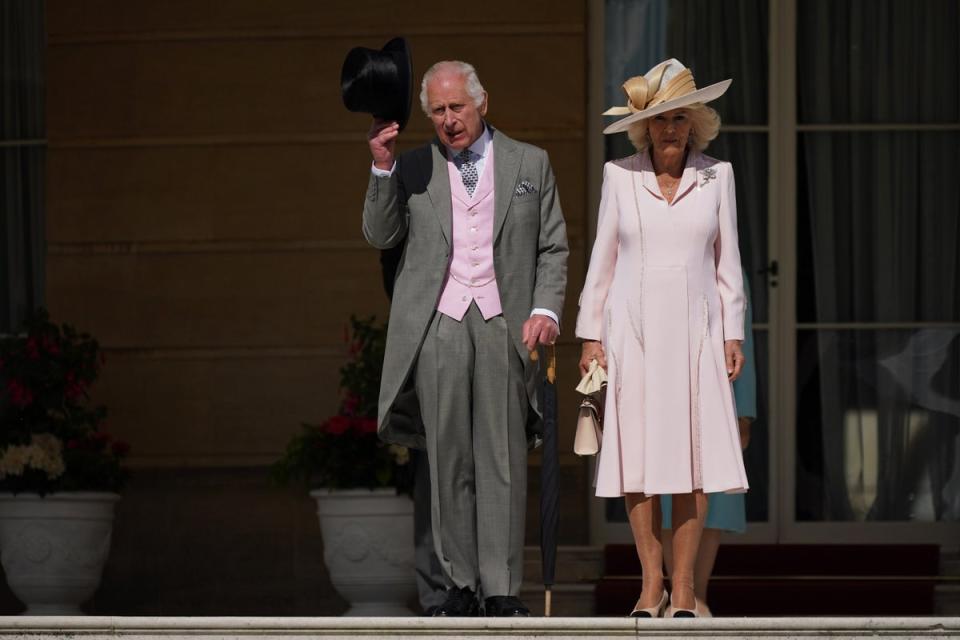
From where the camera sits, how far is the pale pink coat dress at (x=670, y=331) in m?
5.32

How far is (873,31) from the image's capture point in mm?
8328

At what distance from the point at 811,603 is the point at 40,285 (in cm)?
361

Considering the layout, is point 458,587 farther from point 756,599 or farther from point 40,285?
point 40,285

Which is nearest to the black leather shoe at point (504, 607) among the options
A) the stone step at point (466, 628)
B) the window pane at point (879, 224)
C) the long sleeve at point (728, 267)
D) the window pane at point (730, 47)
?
the stone step at point (466, 628)

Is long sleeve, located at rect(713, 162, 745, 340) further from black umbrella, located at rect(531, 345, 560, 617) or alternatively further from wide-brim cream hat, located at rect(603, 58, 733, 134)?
black umbrella, located at rect(531, 345, 560, 617)

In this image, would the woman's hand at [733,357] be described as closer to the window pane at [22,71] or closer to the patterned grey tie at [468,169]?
the patterned grey tie at [468,169]

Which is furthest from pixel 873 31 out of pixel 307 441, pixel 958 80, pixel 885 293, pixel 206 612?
pixel 206 612

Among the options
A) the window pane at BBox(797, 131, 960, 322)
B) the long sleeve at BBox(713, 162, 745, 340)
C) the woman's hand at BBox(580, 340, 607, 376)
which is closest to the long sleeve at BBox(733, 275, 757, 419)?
the long sleeve at BBox(713, 162, 745, 340)

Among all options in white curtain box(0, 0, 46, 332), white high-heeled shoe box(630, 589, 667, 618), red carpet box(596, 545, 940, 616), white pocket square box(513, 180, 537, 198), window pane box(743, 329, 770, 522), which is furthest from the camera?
white curtain box(0, 0, 46, 332)

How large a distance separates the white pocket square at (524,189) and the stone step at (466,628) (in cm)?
131

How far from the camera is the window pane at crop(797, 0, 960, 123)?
326 inches

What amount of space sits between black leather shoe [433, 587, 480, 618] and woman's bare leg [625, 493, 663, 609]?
0.46 meters

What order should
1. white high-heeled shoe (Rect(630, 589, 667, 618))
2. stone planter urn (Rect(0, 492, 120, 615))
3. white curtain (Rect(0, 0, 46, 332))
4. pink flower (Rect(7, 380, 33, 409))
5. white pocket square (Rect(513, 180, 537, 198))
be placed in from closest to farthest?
white high-heeled shoe (Rect(630, 589, 667, 618))
white pocket square (Rect(513, 180, 537, 198))
stone planter urn (Rect(0, 492, 120, 615))
pink flower (Rect(7, 380, 33, 409))
white curtain (Rect(0, 0, 46, 332))

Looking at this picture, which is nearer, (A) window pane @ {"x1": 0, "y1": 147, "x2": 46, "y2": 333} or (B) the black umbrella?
(B) the black umbrella
